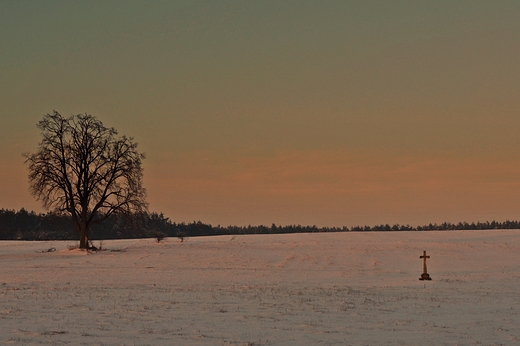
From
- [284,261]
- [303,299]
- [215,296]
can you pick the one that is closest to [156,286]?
[215,296]

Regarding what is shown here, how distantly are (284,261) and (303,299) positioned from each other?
72.6 feet

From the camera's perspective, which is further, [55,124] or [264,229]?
[264,229]

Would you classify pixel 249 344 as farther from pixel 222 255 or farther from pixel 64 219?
pixel 64 219

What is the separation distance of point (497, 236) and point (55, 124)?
156 feet

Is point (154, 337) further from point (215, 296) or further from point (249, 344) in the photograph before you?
point (215, 296)

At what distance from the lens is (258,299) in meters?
23.3

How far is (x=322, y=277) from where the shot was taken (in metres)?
34.8

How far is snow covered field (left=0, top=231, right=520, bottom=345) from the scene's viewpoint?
1566cm

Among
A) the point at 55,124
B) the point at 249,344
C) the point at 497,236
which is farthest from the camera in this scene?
the point at 497,236

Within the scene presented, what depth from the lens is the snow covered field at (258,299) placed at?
15656 mm

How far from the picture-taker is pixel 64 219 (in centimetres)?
5319

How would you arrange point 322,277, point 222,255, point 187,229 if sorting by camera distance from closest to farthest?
point 322,277 < point 222,255 < point 187,229

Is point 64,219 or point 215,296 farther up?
point 64,219

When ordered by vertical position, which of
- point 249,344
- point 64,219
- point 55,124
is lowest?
point 249,344
